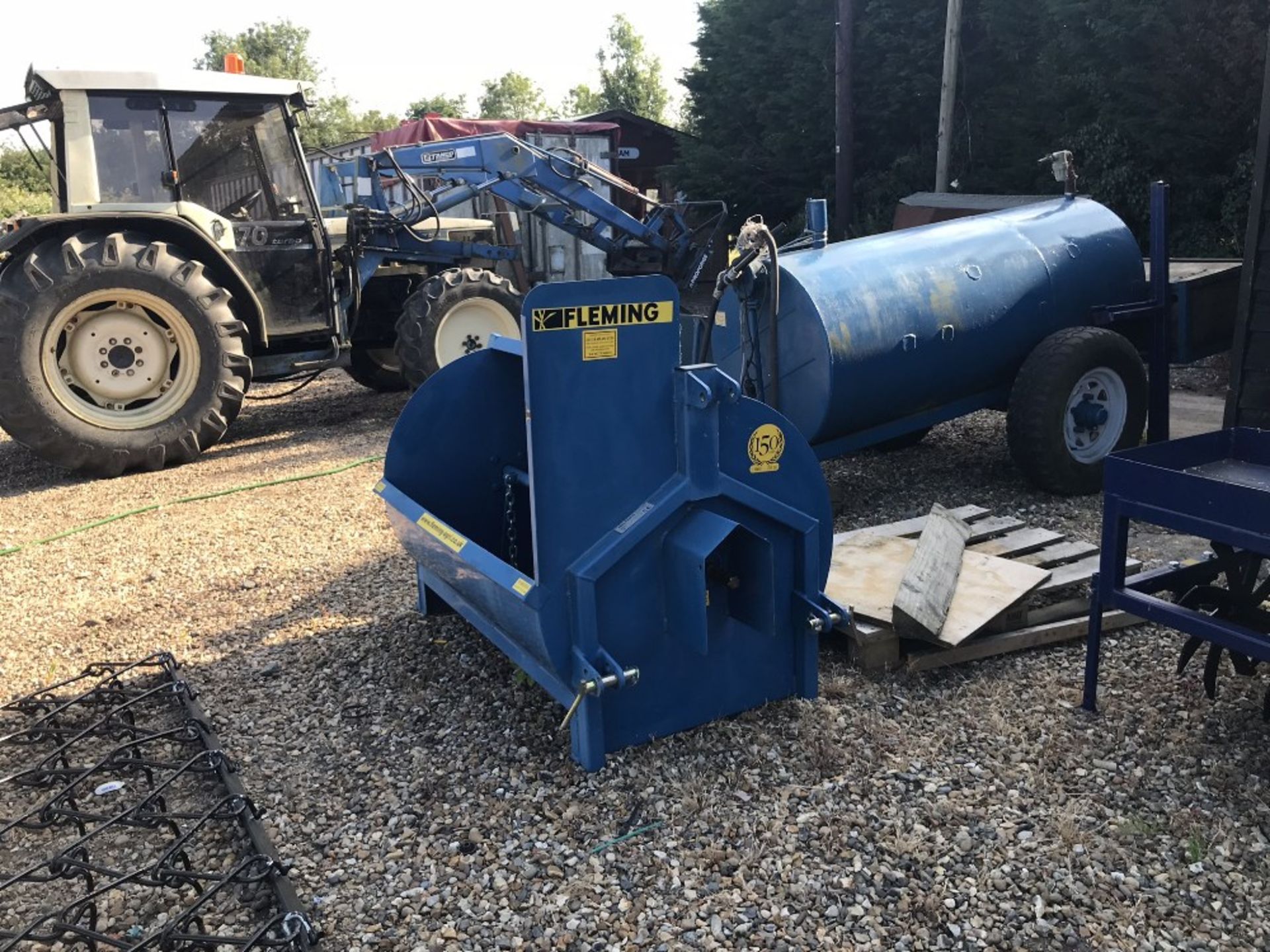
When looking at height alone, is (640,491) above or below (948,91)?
below

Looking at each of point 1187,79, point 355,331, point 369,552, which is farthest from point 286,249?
point 1187,79

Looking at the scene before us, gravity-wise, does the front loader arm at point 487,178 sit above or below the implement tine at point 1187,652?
above

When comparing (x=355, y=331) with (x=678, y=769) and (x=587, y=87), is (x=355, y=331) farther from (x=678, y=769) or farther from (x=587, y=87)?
(x=587, y=87)

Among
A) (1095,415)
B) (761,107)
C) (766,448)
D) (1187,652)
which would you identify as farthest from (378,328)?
(761,107)

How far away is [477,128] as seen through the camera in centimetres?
1652

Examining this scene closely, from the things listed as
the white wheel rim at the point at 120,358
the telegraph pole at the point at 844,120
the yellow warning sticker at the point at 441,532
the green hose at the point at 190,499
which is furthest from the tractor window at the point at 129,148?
the telegraph pole at the point at 844,120

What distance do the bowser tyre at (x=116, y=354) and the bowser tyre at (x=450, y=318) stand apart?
4.37 ft

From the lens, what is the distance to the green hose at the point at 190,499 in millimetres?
5570

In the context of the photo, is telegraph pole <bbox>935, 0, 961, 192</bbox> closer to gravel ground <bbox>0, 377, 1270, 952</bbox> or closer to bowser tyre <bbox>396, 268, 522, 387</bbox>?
bowser tyre <bbox>396, 268, 522, 387</bbox>

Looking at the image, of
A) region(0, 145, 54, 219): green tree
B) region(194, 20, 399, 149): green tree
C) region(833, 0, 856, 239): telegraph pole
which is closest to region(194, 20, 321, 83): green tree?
region(194, 20, 399, 149): green tree

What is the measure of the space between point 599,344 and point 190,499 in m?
4.35

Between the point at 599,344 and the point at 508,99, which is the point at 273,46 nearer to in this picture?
the point at 508,99

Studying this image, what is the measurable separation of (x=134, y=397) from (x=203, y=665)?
3591 millimetres

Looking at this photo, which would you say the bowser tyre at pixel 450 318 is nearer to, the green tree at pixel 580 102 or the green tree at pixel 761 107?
the green tree at pixel 761 107
